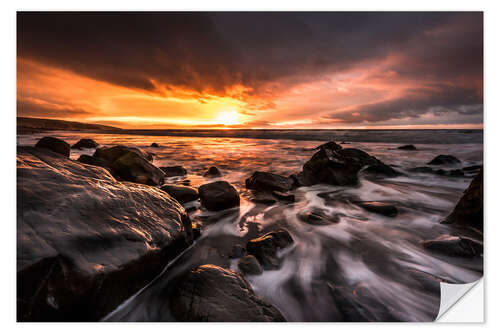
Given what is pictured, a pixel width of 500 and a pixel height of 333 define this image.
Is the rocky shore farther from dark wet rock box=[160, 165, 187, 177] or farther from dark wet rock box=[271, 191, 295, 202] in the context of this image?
dark wet rock box=[160, 165, 187, 177]

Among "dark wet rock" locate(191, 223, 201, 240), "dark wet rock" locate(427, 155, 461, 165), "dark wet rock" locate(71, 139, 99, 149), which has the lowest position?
"dark wet rock" locate(191, 223, 201, 240)

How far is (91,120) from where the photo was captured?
347 cm

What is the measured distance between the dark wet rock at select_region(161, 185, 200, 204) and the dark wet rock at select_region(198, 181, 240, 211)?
243mm

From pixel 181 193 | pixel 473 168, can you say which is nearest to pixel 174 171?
pixel 181 193

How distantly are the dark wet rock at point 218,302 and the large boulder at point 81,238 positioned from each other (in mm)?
388

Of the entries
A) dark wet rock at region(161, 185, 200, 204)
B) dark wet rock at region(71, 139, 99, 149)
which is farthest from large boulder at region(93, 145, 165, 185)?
dark wet rock at region(71, 139, 99, 149)

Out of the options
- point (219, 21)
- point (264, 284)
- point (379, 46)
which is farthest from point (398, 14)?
point (264, 284)

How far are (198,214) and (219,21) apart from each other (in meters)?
2.70

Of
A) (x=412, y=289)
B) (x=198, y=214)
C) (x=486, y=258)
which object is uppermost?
(x=198, y=214)

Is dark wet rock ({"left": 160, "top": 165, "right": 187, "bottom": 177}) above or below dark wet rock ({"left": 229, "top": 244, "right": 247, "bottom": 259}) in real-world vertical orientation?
above

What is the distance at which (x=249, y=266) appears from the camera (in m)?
1.84

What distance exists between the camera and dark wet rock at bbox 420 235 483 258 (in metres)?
2.01

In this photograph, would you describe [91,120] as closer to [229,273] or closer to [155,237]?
[155,237]

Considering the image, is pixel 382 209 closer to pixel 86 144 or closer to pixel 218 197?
pixel 218 197
